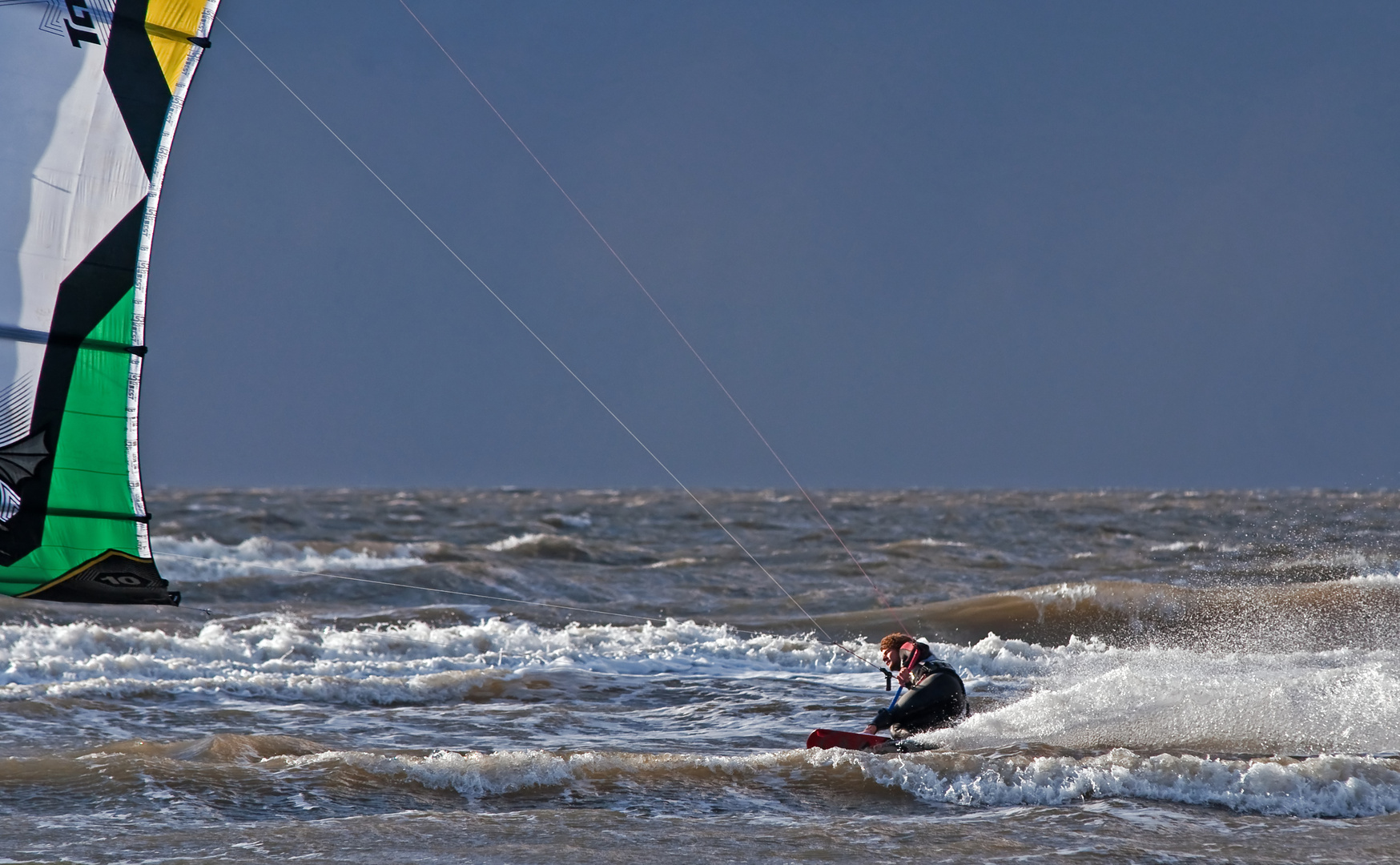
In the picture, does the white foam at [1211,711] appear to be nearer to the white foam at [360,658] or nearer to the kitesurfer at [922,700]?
the kitesurfer at [922,700]

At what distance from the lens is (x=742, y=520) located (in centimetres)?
3916

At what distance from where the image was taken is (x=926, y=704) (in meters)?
9.00

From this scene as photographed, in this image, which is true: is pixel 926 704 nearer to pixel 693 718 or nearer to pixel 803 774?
pixel 803 774

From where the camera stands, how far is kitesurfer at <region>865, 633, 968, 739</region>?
8.90 meters

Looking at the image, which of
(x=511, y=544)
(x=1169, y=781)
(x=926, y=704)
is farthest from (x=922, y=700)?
(x=511, y=544)

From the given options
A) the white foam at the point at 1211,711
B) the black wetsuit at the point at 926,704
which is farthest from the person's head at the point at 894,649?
the white foam at the point at 1211,711

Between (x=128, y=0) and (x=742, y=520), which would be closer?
(x=128, y=0)

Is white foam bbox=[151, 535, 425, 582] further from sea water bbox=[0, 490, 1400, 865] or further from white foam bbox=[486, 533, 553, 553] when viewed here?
white foam bbox=[486, 533, 553, 553]

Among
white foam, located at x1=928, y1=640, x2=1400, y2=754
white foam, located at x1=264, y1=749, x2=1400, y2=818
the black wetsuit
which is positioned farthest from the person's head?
white foam, located at x1=264, y1=749, x2=1400, y2=818

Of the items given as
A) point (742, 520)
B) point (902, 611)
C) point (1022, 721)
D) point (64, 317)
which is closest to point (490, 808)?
point (64, 317)

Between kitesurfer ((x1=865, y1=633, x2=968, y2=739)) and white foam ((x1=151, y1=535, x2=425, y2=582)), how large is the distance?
1587 cm

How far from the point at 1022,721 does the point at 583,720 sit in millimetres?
3830

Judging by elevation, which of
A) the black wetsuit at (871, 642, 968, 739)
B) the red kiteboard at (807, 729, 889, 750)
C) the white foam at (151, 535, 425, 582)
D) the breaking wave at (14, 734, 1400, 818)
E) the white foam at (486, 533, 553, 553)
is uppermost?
the white foam at (486, 533, 553, 553)

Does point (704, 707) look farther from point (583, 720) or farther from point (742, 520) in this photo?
point (742, 520)
